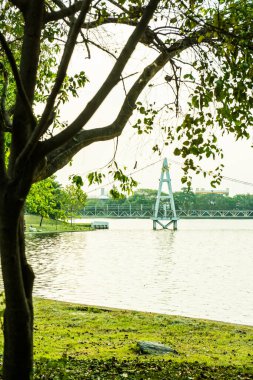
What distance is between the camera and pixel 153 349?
8812 mm

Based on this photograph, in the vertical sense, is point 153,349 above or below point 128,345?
above

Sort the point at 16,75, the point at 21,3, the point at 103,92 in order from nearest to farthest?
the point at 16,75 → the point at 103,92 → the point at 21,3

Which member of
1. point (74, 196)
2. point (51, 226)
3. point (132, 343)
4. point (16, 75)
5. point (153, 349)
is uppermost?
point (16, 75)

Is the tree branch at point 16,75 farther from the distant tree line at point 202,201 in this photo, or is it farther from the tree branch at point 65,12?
the distant tree line at point 202,201

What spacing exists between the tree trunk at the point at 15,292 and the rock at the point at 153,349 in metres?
3.65

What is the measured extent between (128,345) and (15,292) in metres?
4.84

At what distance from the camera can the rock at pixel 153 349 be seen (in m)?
8.70

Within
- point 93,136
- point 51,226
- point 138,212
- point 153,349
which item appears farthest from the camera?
point 138,212

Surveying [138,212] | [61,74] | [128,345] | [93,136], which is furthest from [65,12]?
[138,212]

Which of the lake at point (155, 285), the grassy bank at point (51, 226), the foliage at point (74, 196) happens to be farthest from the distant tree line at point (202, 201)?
the lake at point (155, 285)

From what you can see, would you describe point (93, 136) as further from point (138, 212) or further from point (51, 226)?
point (138, 212)

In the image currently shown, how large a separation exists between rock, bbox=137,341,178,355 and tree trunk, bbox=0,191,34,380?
3650mm

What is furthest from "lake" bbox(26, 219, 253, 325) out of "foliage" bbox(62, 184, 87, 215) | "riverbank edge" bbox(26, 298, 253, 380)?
"riverbank edge" bbox(26, 298, 253, 380)

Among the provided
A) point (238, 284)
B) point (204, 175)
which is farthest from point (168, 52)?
point (238, 284)
